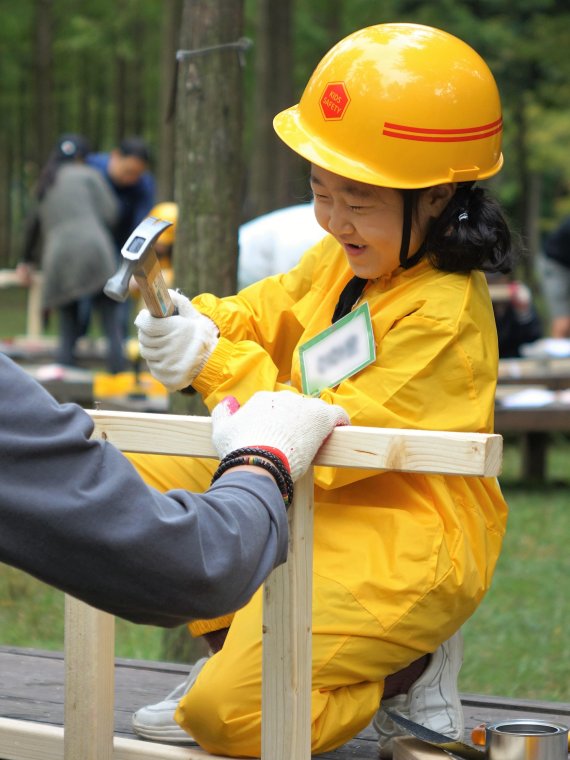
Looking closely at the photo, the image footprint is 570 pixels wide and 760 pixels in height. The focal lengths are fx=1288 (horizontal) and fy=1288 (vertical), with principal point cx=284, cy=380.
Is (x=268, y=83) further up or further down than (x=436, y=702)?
further up

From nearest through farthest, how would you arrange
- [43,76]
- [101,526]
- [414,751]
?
1. [101,526]
2. [414,751]
3. [43,76]

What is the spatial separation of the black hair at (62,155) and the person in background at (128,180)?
0.32 m

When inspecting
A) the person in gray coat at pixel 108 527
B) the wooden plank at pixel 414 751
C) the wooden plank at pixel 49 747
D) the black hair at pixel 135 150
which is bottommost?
the wooden plank at pixel 49 747

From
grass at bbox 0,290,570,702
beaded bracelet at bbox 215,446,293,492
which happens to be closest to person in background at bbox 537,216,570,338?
grass at bbox 0,290,570,702

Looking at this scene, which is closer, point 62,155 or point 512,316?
point 512,316

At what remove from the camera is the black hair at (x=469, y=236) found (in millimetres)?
2797

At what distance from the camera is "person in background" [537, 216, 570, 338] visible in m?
9.12

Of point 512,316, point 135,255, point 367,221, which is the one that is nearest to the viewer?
point 135,255

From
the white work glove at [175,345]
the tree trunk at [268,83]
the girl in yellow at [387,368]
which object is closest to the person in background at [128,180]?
the tree trunk at [268,83]

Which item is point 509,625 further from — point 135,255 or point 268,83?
point 268,83

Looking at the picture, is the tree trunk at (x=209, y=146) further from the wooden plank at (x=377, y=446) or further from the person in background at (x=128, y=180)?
the person in background at (x=128, y=180)

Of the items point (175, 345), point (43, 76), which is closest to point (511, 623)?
point (175, 345)

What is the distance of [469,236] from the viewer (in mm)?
2801

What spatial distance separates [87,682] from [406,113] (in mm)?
1342
